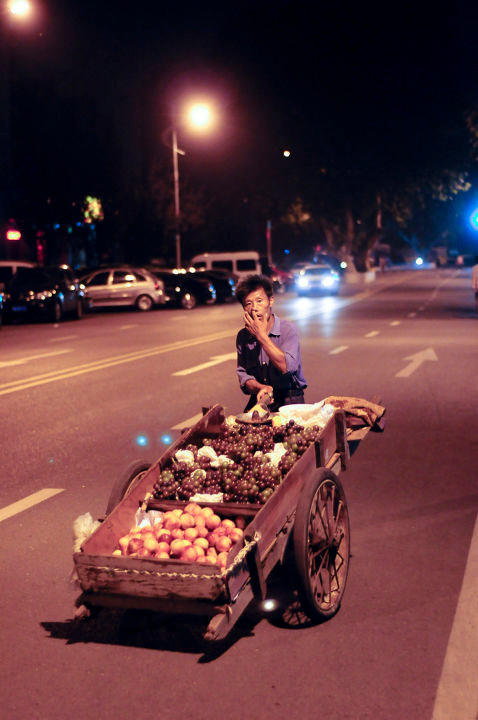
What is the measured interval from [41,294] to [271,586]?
87.3 feet

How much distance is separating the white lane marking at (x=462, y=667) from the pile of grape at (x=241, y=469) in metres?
1.09

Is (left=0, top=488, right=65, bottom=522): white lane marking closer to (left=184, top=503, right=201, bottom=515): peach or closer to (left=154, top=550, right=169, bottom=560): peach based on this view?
(left=184, top=503, right=201, bottom=515): peach

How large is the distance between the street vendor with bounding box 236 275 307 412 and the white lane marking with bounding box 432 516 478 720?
1.99 metres

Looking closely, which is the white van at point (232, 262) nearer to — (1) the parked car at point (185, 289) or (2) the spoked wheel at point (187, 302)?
(1) the parked car at point (185, 289)

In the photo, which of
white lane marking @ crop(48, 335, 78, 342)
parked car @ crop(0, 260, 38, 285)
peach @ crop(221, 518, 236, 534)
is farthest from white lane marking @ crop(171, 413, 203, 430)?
parked car @ crop(0, 260, 38, 285)

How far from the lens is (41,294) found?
102 feet

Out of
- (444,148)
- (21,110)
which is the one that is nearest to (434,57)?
(444,148)

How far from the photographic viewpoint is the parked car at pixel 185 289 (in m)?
38.9

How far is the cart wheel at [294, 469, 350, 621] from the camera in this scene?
455cm

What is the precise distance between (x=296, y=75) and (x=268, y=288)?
60.7 m

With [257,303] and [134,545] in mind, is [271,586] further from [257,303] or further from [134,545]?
[257,303]

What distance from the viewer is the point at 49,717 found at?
3803mm

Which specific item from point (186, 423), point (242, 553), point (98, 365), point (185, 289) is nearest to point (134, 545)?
point (242, 553)

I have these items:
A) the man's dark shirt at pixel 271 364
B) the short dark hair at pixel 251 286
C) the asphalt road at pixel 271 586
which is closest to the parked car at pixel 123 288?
the asphalt road at pixel 271 586
